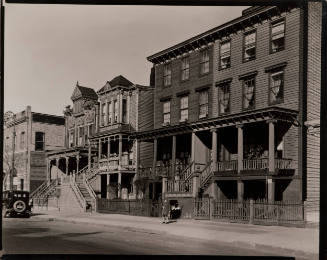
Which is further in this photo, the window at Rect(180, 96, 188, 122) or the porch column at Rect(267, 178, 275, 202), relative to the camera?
the window at Rect(180, 96, 188, 122)

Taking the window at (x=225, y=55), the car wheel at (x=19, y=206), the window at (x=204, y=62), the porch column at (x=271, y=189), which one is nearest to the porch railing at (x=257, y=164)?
the porch column at (x=271, y=189)

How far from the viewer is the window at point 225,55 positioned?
29.2 m

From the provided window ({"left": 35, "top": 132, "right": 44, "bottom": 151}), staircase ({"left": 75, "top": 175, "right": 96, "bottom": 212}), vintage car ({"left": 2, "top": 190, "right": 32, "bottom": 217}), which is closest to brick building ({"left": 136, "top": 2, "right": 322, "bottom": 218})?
staircase ({"left": 75, "top": 175, "right": 96, "bottom": 212})

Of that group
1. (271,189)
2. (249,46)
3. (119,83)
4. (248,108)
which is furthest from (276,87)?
(119,83)

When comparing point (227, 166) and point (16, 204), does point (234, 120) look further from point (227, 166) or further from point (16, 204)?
point (16, 204)

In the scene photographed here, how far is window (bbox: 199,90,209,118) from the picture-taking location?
30.7 metres

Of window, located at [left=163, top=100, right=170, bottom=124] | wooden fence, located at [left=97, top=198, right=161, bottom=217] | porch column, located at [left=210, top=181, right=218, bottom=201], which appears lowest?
wooden fence, located at [left=97, top=198, right=161, bottom=217]

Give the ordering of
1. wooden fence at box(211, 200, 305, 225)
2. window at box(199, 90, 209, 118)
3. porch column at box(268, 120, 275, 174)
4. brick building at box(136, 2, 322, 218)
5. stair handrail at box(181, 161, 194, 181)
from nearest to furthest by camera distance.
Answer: wooden fence at box(211, 200, 305, 225) < porch column at box(268, 120, 275, 174) < brick building at box(136, 2, 322, 218) < stair handrail at box(181, 161, 194, 181) < window at box(199, 90, 209, 118)

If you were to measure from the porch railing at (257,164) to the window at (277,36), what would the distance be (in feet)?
19.9

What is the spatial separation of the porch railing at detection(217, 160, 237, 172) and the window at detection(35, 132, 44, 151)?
78.1 ft

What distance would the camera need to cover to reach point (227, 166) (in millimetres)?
26984

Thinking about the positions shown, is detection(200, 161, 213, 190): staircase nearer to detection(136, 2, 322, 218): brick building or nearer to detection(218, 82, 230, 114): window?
detection(136, 2, 322, 218): brick building

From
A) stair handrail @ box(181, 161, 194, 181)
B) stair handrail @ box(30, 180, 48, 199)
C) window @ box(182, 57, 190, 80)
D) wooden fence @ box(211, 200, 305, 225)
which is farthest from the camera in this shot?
stair handrail @ box(30, 180, 48, 199)

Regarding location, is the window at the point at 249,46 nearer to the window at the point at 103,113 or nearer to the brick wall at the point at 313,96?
the brick wall at the point at 313,96
